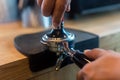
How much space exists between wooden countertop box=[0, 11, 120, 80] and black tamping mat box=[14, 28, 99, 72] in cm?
1

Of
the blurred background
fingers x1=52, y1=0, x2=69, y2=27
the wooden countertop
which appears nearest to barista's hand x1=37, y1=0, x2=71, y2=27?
fingers x1=52, y1=0, x2=69, y2=27

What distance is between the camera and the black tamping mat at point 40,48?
1.64 feet

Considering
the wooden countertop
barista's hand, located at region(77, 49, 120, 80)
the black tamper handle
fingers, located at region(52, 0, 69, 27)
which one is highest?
fingers, located at region(52, 0, 69, 27)

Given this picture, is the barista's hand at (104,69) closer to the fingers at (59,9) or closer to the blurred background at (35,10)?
the fingers at (59,9)

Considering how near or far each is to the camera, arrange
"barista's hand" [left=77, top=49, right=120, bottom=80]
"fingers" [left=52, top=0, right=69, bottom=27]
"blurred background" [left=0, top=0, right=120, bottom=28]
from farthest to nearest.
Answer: "blurred background" [left=0, top=0, right=120, bottom=28], "fingers" [left=52, top=0, right=69, bottom=27], "barista's hand" [left=77, top=49, right=120, bottom=80]

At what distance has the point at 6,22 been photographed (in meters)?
0.78

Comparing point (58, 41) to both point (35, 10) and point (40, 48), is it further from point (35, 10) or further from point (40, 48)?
point (35, 10)

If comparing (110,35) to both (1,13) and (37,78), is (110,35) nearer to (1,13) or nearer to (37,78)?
(37,78)

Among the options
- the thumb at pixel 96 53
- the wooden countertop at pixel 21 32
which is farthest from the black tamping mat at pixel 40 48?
the thumb at pixel 96 53

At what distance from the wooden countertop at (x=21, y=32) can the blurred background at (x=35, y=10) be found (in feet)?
0.08

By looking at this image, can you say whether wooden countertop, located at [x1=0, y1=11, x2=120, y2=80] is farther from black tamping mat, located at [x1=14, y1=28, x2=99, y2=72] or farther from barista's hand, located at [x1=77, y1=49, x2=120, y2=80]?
barista's hand, located at [x1=77, y1=49, x2=120, y2=80]

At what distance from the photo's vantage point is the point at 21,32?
0.68m

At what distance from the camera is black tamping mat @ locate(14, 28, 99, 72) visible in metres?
0.50

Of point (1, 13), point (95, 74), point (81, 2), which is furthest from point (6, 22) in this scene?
point (95, 74)
